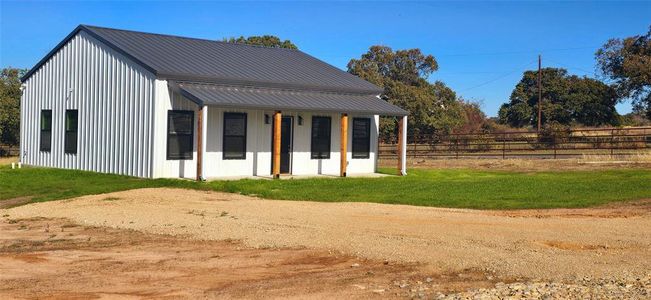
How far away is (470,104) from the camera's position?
255 feet

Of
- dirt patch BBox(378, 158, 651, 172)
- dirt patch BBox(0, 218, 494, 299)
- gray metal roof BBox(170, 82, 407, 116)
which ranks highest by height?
gray metal roof BBox(170, 82, 407, 116)

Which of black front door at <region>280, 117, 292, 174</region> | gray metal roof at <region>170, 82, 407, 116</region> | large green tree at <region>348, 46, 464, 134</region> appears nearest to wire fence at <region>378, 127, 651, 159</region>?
large green tree at <region>348, 46, 464, 134</region>

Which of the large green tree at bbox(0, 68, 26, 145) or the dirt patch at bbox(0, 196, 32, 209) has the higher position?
the large green tree at bbox(0, 68, 26, 145)

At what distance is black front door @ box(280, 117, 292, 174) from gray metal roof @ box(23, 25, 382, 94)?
1.24 meters

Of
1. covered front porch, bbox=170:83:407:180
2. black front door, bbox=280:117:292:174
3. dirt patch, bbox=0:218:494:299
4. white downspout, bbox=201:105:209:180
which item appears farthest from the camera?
black front door, bbox=280:117:292:174

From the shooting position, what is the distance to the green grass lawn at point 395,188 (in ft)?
56.3

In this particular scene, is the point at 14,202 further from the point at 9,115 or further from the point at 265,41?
→ the point at 265,41

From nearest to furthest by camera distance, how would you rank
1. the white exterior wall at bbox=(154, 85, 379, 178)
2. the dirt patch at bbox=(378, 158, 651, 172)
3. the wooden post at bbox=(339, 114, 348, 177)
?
the white exterior wall at bbox=(154, 85, 379, 178) → the wooden post at bbox=(339, 114, 348, 177) → the dirt patch at bbox=(378, 158, 651, 172)

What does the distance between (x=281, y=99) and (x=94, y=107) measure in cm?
582

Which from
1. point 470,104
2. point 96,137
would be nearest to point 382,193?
point 96,137

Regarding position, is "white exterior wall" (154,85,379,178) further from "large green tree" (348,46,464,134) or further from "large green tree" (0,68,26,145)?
"large green tree" (348,46,464,134)

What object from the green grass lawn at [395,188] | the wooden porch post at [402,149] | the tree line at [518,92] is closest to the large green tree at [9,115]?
the tree line at [518,92]

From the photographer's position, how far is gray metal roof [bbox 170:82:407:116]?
2148 cm

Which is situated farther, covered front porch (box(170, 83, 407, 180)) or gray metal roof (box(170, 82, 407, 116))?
covered front porch (box(170, 83, 407, 180))
